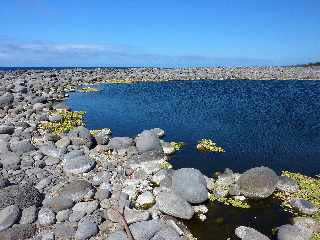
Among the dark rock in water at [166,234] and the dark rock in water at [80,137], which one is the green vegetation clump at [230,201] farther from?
Answer: the dark rock in water at [80,137]

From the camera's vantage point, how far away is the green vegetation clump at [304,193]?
17438 mm

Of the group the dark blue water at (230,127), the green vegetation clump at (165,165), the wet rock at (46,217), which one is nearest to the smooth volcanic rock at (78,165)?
the green vegetation clump at (165,165)

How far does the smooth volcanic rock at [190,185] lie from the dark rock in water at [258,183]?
72.5 inches

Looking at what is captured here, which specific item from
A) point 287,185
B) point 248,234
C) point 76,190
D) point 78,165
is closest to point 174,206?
point 248,234

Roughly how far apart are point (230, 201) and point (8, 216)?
8981 mm

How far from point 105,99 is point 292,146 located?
30.8 meters

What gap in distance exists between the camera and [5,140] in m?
24.0

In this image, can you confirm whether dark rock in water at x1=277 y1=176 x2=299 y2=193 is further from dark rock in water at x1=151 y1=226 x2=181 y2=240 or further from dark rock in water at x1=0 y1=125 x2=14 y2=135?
dark rock in water at x1=0 y1=125 x2=14 y2=135

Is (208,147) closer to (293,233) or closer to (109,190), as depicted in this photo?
(109,190)

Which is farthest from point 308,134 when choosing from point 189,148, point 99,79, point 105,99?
point 99,79

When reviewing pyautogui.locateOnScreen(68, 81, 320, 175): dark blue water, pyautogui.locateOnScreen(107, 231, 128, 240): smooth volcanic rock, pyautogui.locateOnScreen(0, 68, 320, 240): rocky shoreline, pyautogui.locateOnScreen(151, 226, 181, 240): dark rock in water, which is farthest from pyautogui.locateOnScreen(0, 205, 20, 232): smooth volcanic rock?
pyautogui.locateOnScreen(68, 81, 320, 175): dark blue water

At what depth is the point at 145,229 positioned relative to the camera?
14141mm

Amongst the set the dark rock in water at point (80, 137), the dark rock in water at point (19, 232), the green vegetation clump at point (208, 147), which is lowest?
the green vegetation clump at point (208, 147)

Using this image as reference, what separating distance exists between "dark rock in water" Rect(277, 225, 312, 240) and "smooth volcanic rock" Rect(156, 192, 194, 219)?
135 inches
